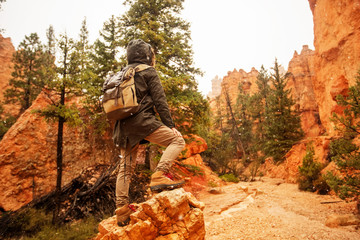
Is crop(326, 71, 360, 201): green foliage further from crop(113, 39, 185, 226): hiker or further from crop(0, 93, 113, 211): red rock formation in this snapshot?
crop(0, 93, 113, 211): red rock formation

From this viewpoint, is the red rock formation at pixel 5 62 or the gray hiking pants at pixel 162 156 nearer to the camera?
the gray hiking pants at pixel 162 156

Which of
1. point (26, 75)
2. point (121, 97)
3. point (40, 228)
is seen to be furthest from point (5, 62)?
point (121, 97)

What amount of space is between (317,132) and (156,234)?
34.1m

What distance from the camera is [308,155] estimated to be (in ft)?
26.9

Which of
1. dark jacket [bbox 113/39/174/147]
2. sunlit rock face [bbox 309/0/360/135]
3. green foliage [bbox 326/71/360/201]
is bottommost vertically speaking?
green foliage [bbox 326/71/360/201]

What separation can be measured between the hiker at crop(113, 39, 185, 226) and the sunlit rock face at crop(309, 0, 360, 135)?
1300 centimetres

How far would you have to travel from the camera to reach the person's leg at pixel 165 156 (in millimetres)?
2119

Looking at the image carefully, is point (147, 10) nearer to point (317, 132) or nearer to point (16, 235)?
point (16, 235)

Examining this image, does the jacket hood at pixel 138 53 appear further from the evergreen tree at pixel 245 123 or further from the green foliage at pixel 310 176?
the evergreen tree at pixel 245 123

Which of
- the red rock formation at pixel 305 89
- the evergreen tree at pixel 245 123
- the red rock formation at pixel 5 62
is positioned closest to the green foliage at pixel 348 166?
the evergreen tree at pixel 245 123

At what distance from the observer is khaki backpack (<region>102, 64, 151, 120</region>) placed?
2.07 metres

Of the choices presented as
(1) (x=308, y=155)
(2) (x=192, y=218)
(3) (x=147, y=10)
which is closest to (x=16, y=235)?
(2) (x=192, y=218)

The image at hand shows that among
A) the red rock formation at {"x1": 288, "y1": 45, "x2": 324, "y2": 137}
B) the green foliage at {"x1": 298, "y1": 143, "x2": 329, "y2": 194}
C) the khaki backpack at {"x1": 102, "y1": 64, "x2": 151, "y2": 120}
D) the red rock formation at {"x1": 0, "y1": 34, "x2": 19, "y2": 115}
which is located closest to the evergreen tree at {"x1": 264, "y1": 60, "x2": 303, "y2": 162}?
the green foliage at {"x1": 298, "y1": 143, "x2": 329, "y2": 194}

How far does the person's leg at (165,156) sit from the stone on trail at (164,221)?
0.25 m
